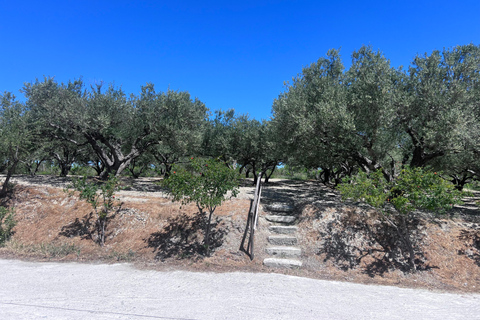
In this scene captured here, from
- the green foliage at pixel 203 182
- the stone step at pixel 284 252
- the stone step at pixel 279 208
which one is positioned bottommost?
the stone step at pixel 284 252

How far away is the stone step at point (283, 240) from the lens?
802cm

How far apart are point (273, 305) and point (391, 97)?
28.6ft

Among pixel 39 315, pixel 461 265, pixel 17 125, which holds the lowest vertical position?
pixel 39 315

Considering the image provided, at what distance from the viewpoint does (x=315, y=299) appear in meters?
5.13

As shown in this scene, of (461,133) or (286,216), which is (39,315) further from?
(461,133)

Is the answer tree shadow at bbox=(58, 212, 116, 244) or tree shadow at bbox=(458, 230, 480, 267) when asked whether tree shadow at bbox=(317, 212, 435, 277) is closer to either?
tree shadow at bbox=(458, 230, 480, 267)

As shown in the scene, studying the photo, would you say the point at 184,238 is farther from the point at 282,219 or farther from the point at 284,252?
the point at 282,219

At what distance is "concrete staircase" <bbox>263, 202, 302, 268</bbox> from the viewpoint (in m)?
7.14

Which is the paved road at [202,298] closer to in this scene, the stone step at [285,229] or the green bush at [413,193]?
the green bush at [413,193]

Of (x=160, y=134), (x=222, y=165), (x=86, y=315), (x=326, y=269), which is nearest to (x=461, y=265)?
(x=326, y=269)

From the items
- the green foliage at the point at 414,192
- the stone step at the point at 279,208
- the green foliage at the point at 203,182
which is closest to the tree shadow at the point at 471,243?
the green foliage at the point at 414,192

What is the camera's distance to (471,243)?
7453mm

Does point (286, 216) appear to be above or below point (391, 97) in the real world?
below

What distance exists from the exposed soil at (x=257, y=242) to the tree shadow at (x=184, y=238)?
32 mm
